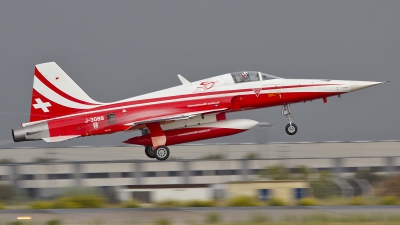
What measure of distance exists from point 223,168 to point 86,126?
32652 millimetres

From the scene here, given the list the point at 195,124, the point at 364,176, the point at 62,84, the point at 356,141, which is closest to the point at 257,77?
the point at 195,124

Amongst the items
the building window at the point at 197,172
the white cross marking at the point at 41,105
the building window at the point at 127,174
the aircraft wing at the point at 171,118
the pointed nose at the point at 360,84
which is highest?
the white cross marking at the point at 41,105

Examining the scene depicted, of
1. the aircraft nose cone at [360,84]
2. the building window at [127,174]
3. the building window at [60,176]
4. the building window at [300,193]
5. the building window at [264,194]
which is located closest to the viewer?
the aircraft nose cone at [360,84]

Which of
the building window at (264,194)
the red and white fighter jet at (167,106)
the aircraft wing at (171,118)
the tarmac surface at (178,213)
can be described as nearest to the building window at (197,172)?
the building window at (264,194)

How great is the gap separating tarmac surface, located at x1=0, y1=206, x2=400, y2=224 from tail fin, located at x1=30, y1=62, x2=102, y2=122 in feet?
12.5

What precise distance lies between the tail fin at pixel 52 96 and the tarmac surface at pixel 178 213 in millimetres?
3795

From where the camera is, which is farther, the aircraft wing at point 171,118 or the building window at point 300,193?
the building window at point 300,193

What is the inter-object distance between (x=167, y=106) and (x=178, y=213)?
4.25 metres

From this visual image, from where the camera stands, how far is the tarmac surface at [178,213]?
2214 centimetres

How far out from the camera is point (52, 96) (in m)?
26.1

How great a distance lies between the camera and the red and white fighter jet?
2581 centimetres

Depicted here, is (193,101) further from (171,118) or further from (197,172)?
(197,172)

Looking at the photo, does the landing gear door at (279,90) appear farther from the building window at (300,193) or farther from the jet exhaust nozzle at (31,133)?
the building window at (300,193)

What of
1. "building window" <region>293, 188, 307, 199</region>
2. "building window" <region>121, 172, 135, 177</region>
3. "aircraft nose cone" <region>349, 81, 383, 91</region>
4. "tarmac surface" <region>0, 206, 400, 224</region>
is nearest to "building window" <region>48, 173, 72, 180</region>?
"building window" <region>121, 172, 135, 177</region>
